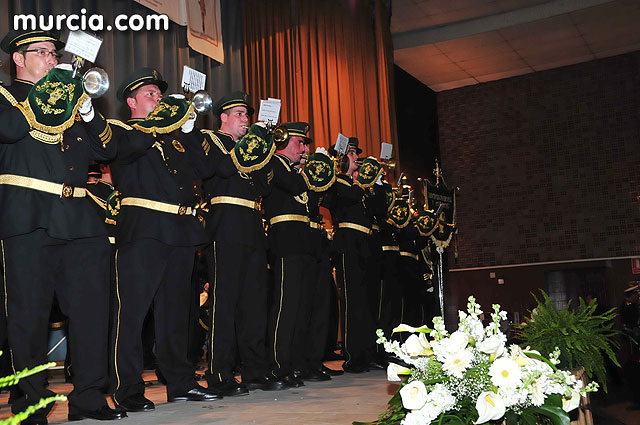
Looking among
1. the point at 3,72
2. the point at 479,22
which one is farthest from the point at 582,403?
the point at 479,22

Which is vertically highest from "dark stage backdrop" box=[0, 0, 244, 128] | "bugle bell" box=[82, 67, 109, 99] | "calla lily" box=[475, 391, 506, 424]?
"dark stage backdrop" box=[0, 0, 244, 128]

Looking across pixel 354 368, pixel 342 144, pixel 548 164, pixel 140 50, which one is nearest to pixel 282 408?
pixel 354 368

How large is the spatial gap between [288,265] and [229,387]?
0.99 meters

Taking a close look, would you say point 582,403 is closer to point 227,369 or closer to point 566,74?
point 227,369

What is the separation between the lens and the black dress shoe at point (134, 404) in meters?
3.39

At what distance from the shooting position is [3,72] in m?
5.64

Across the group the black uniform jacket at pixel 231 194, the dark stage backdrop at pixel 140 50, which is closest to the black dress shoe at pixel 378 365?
the black uniform jacket at pixel 231 194

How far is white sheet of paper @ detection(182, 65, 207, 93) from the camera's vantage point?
3752 mm

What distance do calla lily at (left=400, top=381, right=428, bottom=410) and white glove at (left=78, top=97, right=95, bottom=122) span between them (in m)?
2.10

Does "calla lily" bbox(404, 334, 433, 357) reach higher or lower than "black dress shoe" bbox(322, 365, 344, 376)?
higher

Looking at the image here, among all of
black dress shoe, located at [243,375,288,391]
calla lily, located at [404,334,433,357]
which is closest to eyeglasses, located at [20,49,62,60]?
black dress shoe, located at [243,375,288,391]

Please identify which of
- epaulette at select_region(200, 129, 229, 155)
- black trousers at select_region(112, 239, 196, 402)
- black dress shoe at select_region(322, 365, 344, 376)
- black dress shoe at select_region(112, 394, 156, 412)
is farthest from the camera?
black dress shoe at select_region(322, 365, 344, 376)

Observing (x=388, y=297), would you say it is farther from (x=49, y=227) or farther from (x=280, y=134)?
(x=49, y=227)

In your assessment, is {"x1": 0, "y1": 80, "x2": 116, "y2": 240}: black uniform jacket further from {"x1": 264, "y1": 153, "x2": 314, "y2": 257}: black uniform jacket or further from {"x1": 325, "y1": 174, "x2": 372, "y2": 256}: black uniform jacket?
{"x1": 325, "y1": 174, "x2": 372, "y2": 256}: black uniform jacket
